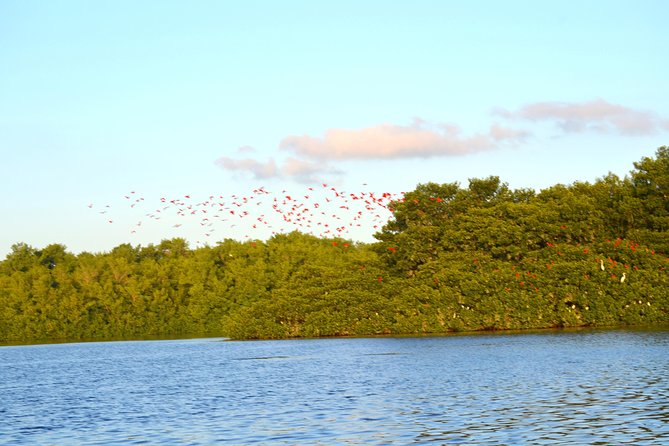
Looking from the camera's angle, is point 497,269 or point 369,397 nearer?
point 369,397

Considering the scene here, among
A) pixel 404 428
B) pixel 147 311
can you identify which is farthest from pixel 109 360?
pixel 147 311

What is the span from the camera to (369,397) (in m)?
40.8

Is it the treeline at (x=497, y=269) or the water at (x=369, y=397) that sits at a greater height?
the treeline at (x=497, y=269)

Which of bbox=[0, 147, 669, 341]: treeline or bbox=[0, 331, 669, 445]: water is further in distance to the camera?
bbox=[0, 147, 669, 341]: treeline

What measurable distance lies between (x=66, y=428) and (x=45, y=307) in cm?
12565

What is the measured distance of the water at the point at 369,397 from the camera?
30.1 metres

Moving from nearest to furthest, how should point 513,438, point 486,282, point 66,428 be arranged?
point 513,438
point 66,428
point 486,282

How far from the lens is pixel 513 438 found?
2759cm

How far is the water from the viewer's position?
3008cm

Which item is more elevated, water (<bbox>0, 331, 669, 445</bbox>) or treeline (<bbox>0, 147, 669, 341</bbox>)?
treeline (<bbox>0, 147, 669, 341</bbox>)

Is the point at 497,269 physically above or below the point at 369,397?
above

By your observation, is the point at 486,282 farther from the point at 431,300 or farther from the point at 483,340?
the point at 483,340

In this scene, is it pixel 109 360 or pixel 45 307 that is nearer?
pixel 109 360

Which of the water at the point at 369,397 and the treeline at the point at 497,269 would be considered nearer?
the water at the point at 369,397
